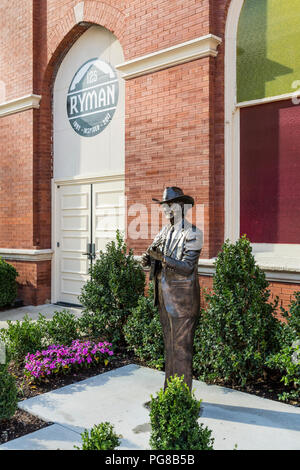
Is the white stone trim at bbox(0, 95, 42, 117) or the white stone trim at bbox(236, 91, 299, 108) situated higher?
the white stone trim at bbox(0, 95, 42, 117)

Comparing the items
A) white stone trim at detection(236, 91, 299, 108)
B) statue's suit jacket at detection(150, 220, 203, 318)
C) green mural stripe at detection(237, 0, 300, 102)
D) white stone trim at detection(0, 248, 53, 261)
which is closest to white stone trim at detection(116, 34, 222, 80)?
green mural stripe at detection(237, 0, 300, 102)

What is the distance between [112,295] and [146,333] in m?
0.98

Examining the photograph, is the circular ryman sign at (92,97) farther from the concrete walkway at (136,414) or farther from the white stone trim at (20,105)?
the concrete walkway at (136,414)

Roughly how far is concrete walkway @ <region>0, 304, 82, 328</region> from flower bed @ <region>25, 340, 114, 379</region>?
2.86 metres

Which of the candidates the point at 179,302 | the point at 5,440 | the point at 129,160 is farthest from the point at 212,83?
the point at 5,440

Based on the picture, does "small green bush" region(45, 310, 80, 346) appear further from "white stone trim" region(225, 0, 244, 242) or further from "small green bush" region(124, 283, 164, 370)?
"white stone trim" region(225, 0, 244, 242)

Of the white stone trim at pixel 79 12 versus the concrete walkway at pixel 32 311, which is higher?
the white stone trim at pixel 79 12

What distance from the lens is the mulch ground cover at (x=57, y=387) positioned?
399cm

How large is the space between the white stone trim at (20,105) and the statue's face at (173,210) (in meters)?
6.62

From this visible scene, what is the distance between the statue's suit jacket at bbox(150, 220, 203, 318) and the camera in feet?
13.3

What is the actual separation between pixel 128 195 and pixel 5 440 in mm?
4891

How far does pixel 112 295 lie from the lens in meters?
6.45

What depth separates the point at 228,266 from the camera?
5004mm

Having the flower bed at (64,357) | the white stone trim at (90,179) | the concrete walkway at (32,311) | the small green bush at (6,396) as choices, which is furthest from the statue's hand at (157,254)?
the concrete walkway at (32,311)
